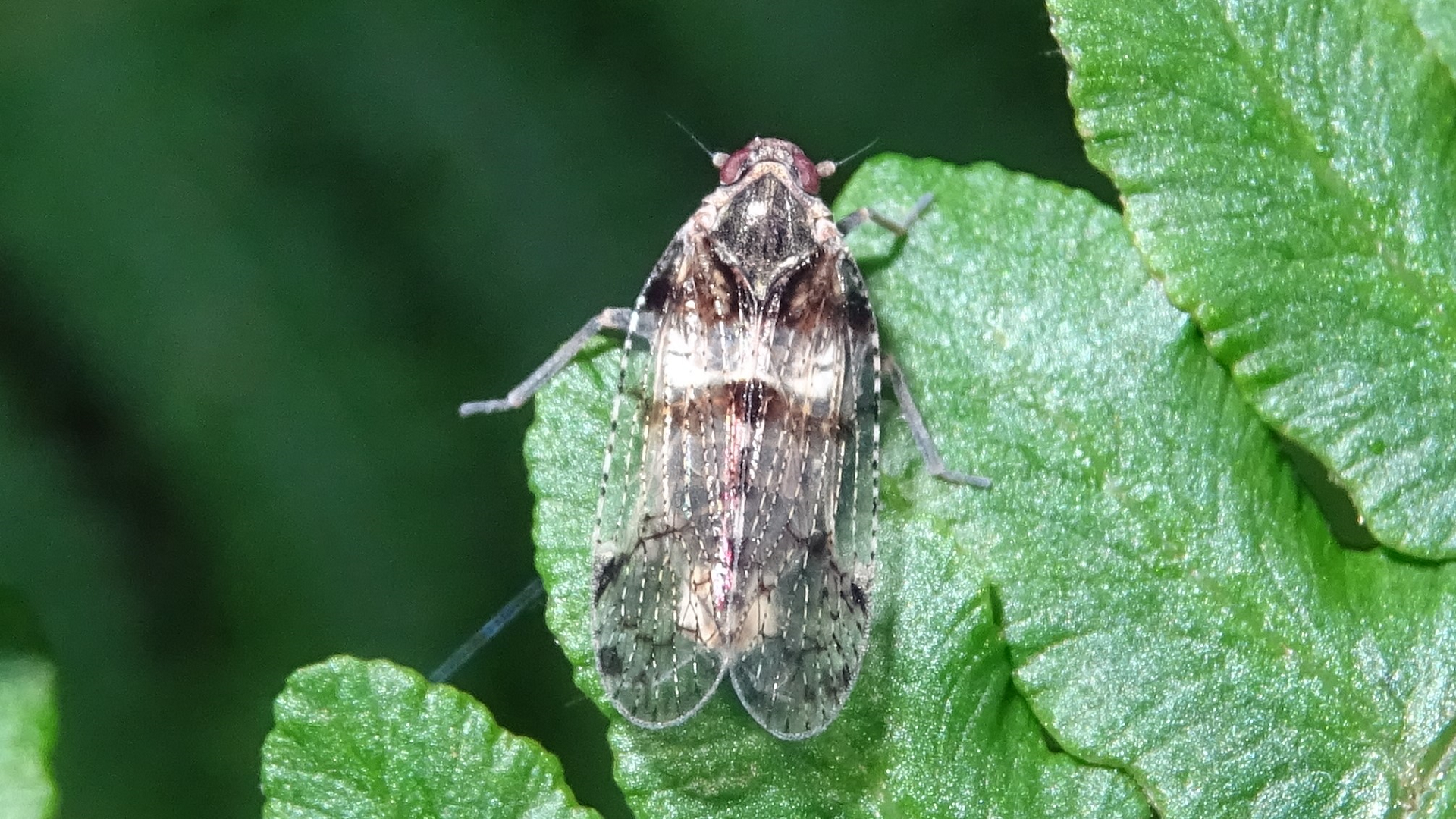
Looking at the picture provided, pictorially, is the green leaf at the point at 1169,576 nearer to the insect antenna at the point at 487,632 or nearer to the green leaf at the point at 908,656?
the green leaf at the point at 908,656

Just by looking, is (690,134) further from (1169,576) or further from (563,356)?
(1169,576)

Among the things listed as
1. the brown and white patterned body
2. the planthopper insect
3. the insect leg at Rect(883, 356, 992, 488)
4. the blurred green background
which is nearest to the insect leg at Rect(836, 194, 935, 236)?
the planthopper insect

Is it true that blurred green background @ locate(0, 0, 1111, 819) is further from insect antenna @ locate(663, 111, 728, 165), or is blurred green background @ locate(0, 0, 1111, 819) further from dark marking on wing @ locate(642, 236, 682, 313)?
dark marking on wing @ locate(642, 236, 682, 313)

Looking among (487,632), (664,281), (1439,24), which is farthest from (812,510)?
(1439,24)

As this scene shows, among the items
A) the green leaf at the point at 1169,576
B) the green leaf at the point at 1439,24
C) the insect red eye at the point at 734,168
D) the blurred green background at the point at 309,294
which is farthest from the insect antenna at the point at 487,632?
the green leaf at the point at 1439,24

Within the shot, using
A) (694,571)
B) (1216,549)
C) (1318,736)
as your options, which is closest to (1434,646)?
(1318,736)

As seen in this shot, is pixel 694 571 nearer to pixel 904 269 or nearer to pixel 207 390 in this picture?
pixel 904 269

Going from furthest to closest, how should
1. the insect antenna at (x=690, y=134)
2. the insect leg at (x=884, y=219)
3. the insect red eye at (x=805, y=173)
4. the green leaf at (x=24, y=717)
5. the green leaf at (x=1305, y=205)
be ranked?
1. the insect antenna at (x=690, y=134)
2. the insect red eye at (x=805, y=173)
3. the insect leg at (x=884, y=219)
4. the green leaf at (x=1305, y=205)
5. the green leaf at (x=24, y=717)
